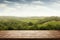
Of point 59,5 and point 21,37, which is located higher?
point 59,5

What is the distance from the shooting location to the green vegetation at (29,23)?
1.81 meters

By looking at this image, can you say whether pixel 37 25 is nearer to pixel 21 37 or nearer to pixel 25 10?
pixel 25 10

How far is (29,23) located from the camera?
1.82m

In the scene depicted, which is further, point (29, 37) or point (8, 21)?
point (8, 21)

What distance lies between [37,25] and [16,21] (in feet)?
0.95

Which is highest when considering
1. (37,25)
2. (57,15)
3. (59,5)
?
(59,5)

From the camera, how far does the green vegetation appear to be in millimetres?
1810

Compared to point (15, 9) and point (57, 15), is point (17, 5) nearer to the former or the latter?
point (15, 9)

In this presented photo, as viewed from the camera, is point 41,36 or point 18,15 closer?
point 41,36

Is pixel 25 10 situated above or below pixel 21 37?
above

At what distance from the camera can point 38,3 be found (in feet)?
6.05

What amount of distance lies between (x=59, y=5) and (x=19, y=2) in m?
0.55

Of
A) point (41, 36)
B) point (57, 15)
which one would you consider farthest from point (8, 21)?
point (57, 15)

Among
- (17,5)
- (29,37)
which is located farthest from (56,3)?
(29,37)
